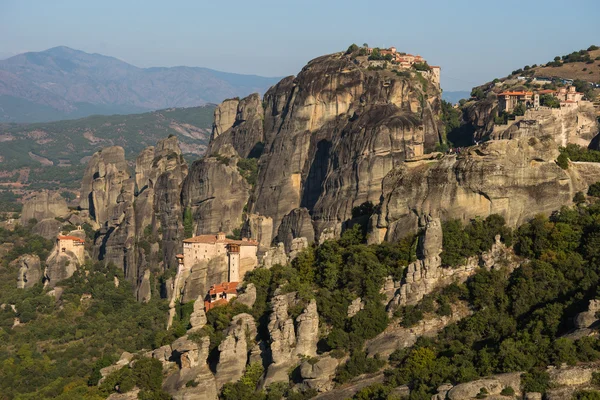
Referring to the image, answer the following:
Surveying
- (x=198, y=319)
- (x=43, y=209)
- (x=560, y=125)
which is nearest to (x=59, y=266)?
(x=43, y=209)

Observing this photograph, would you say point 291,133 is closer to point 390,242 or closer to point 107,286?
point 107,286

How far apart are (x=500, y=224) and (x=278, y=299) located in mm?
11128

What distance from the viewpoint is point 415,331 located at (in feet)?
153

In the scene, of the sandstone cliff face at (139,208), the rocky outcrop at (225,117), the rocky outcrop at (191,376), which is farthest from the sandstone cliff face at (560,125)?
the rocky outcrop at (225,117)

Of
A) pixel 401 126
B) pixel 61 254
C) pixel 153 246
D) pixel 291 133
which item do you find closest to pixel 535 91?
pixel 401 126

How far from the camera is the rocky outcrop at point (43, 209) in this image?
102438 mm

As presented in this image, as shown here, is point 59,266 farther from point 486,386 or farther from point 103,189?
point 486,386

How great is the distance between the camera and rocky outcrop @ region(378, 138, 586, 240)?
50.2 m

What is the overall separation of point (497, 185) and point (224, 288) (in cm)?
1719

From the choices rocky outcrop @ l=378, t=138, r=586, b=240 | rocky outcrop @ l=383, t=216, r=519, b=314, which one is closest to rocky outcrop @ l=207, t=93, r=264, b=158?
rocky outcrop @ l=378, t=138, r=586, b=240

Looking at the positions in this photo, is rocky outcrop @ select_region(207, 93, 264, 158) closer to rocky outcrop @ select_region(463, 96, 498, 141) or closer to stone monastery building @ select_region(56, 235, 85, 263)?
stone monastery building @ select_region(56, 235, 85, 263)

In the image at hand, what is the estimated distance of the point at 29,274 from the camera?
8562 cm

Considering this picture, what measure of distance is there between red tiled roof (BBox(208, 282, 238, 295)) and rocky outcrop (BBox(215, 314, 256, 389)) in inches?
266

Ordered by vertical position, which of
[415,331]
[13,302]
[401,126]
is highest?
[401,126]
